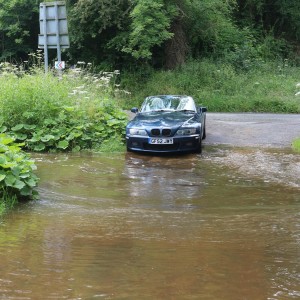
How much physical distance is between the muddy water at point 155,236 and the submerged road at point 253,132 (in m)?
4.00

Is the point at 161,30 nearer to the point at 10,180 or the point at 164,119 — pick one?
the point at 164,119

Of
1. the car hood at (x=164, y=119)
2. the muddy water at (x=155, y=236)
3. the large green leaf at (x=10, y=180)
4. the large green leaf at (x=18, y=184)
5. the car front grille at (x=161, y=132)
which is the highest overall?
the car hood at (x=164, y=119)

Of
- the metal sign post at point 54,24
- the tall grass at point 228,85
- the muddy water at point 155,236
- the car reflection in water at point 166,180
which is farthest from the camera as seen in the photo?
the tall grass at point 228,85

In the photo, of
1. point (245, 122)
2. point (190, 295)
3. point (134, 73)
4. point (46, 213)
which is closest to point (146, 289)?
point (190, 295)

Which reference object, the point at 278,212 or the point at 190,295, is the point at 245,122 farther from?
the point at 190,295

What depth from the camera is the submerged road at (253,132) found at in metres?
13.2

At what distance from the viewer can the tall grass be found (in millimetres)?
22719

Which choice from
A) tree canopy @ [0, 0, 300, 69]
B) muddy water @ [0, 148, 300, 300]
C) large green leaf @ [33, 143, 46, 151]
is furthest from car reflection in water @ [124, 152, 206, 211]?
tree canopy @ [0, 0, 300, 69]

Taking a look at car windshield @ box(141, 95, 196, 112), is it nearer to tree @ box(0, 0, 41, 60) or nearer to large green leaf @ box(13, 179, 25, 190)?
large green leaf @ box(13, 179, 25, 190)

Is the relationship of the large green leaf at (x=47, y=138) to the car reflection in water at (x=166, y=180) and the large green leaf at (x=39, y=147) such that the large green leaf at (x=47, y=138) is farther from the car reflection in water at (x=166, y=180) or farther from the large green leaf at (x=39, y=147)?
the car reflection in water at (x=166, y=180)

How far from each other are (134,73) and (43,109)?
53.9ft

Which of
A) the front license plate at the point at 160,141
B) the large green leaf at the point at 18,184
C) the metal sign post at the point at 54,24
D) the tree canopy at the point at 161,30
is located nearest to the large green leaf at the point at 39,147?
the front license plate at the point at 160,141

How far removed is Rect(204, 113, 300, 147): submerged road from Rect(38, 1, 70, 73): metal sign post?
555cm

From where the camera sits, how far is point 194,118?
38.5 ft
